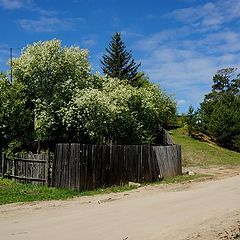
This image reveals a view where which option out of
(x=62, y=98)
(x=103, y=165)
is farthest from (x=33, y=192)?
(x=62, y=98)

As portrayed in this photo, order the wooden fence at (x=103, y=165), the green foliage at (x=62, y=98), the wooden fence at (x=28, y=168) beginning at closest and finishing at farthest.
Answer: the wooden fence at (x=103, y=165) < the wooden fence at (x=28, y=168) < the green foliage at (x=62, y=98)

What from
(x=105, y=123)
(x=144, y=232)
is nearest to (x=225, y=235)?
(x=144, y=232)

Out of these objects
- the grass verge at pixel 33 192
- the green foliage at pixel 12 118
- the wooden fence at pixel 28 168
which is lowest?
the grass verge at pixel 33 192

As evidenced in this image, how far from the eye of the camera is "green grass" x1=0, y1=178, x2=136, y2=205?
14688 mm

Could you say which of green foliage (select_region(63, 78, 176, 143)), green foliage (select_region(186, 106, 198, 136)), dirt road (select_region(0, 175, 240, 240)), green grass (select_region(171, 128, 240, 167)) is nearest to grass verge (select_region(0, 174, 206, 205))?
dirt road (select_region(0, 175, 240, 240))

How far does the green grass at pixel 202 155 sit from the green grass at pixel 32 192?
20.0 meters

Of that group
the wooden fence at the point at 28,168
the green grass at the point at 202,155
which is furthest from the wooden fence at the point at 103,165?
the green grass at the point at 202,155

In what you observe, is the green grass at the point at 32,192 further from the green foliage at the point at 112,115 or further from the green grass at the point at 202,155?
the green grass at the point at 202,155

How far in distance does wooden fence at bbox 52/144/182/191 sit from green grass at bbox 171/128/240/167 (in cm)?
1487

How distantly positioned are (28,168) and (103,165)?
3273 mm

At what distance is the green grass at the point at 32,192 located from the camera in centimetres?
1469

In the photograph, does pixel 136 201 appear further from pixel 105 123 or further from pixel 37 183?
pixel 105 123

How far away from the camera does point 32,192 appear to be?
15.9m

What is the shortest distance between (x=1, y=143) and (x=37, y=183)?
14.1 ft
